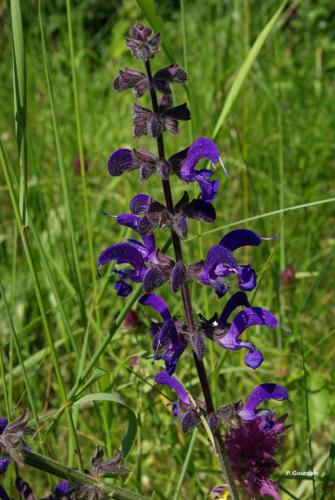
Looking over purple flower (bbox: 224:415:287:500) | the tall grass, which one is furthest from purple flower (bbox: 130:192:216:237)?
purple flower (bbox: 224:415:287:500)

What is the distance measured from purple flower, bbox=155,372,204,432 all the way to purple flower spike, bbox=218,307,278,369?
0.14 metres

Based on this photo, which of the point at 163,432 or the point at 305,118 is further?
the point at 305,118

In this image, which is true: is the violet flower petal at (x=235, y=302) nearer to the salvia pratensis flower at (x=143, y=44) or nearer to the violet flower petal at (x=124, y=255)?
the violet flower petal at (x=124, y=255)

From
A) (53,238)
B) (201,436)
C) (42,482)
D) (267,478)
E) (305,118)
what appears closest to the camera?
(267,478)

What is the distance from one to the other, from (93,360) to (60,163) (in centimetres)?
50

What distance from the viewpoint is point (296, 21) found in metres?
6.27

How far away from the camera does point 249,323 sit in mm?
1233

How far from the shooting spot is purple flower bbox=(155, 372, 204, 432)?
1255mm

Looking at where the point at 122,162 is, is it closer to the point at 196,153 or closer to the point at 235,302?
the point at 196,153

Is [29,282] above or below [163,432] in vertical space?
above

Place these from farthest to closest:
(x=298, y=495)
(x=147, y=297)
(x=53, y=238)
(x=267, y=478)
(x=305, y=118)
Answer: (x=305, y=118) < (x=53, y=238) < (x=298, y=495) < (x=267, y=478) < (x=147, y=297)

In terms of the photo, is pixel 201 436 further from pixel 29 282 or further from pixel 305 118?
pixel 305 118

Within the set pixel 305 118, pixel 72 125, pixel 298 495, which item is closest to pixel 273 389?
pixel 298 495

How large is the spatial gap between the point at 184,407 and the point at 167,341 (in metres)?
0.18
